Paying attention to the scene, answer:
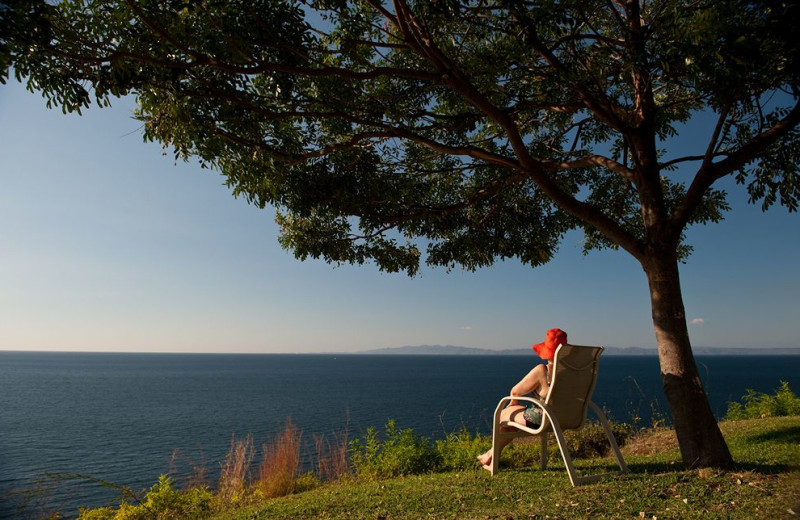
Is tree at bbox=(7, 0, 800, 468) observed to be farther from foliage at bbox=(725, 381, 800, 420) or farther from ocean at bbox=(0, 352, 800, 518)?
foliage at bbox=(725, 381, 800, 420)

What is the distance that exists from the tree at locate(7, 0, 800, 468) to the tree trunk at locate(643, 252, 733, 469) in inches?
0.7

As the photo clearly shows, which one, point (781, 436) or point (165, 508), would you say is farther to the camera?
point (781, 436)

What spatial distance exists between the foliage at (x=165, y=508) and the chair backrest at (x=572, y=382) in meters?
4.27

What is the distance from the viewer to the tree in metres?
4.46

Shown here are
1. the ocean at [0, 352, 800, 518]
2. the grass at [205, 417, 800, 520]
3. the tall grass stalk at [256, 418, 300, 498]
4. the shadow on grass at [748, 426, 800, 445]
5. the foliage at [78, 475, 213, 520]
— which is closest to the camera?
the grass at [205, 417, 800, 520]

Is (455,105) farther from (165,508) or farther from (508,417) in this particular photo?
(165,508)

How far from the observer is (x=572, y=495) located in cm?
422

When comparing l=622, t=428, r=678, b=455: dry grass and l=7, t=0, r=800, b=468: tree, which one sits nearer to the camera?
l=7, t=0, r=800, b=468: tree

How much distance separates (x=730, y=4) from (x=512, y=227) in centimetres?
486

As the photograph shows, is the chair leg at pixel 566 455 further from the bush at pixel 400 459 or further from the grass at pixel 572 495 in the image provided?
the bush at pixel 400 459

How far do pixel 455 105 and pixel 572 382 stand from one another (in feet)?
13.5

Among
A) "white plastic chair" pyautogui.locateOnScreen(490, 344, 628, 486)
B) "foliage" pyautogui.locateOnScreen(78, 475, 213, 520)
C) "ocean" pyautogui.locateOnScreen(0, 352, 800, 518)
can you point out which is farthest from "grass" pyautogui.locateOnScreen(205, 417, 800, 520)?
"ocean" pyautogui.locateOnScreen(0, 352, 800, 518)

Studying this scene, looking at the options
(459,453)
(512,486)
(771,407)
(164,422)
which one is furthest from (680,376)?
(164,422)

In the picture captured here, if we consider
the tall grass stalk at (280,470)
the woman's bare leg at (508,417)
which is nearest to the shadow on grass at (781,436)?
the woman's bare leg at (508,417)
